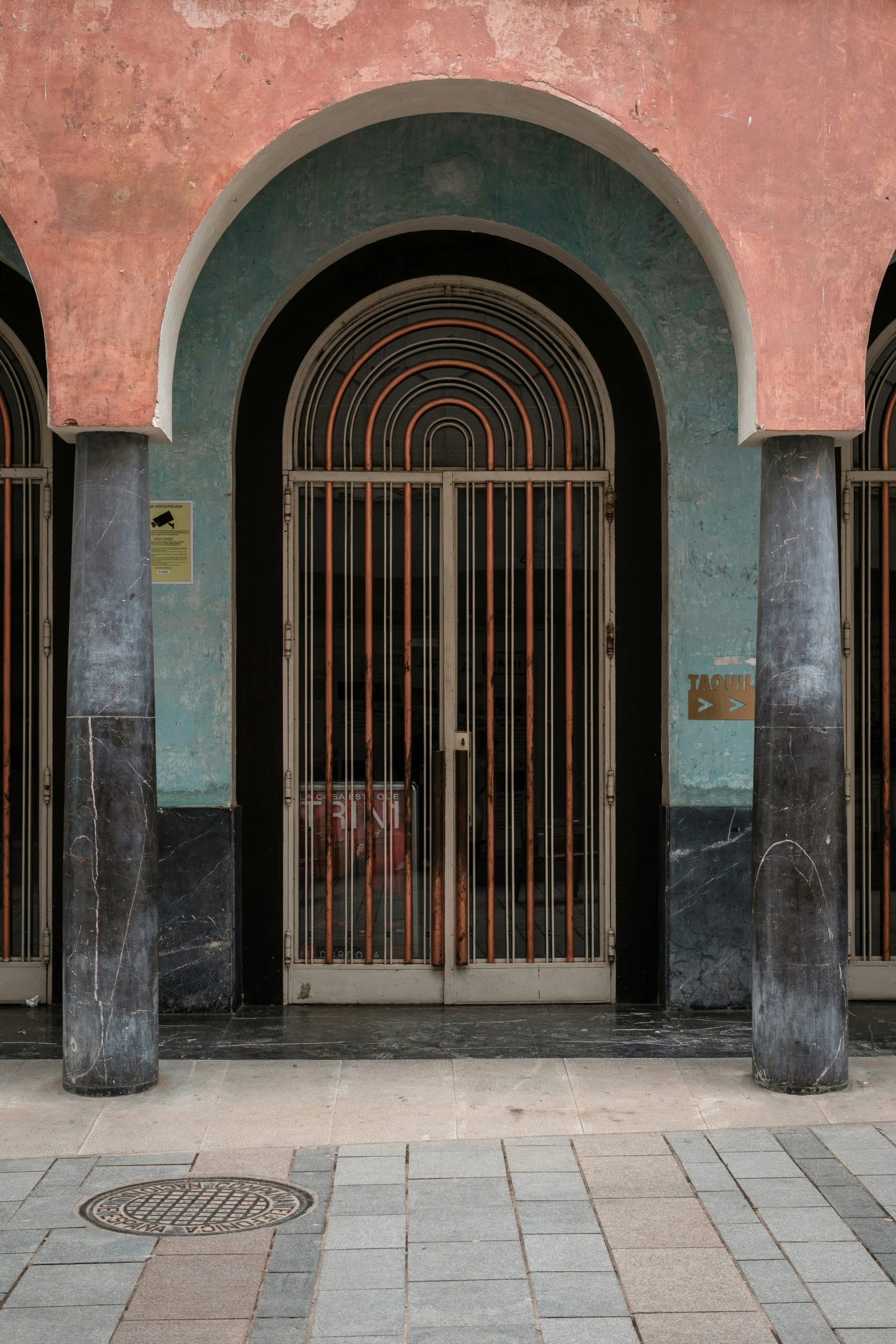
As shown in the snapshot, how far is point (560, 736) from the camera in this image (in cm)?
816

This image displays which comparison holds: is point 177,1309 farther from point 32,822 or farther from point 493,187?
Result: point 493,187

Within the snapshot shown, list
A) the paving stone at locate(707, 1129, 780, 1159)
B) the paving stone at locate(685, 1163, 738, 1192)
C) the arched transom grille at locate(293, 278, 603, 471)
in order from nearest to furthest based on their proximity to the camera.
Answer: the paving stone at locate(685, 1163, 738, 1192) → the paving stone at locate(707, 1129, 780, 1159) → the arched transom grille at locate(293, 278, 603, 471)

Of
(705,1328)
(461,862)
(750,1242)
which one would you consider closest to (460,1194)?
(750,1242)

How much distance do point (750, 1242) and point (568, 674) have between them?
4102 millimetres

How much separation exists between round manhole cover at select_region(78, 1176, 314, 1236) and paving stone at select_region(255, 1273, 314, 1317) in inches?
15.9

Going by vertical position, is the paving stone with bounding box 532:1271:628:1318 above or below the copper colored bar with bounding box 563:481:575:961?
below

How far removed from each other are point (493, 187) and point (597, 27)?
1722mm

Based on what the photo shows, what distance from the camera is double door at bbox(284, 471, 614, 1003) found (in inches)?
318

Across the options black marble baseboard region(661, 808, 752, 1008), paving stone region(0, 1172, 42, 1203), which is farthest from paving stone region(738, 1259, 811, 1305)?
black marble baseboard region(661, 808, 752, 1008)

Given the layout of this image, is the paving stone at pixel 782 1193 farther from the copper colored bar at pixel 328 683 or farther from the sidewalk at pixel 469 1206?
the copper colored bar at pixel 328 683

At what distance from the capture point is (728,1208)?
188 inches

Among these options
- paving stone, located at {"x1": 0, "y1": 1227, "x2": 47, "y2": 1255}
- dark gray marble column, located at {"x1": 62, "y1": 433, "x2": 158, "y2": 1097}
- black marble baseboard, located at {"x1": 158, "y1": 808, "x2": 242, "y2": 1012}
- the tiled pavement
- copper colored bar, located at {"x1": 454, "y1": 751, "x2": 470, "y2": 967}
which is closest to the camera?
the tiled pavement

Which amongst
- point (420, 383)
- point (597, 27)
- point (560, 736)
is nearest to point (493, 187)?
point (420, 383)

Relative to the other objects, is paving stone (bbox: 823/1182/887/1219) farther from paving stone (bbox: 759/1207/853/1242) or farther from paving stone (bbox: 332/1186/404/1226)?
paving stone (bbox: 332/1186/404/1226)
